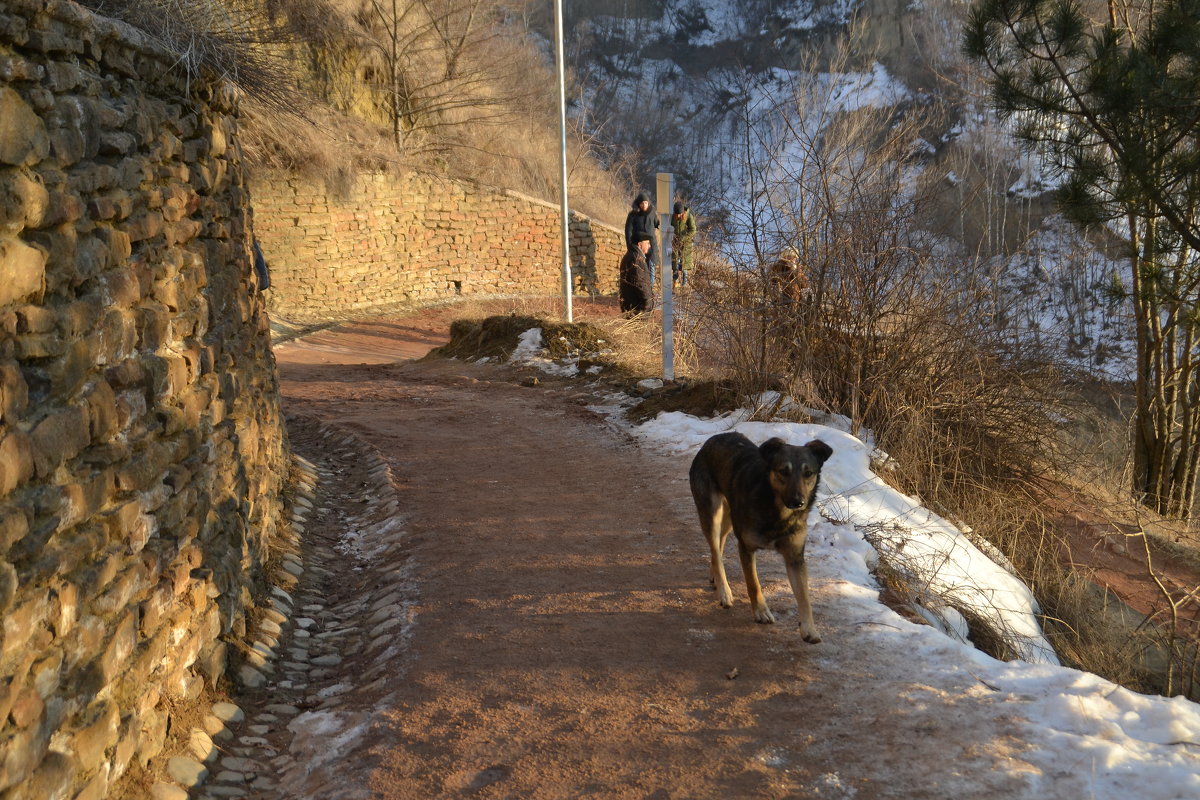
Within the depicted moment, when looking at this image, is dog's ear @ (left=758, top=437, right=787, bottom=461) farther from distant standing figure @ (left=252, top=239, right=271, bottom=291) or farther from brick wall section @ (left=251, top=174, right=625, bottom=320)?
brick wall section @ (left=251, top=174, right=625, bottom=320)

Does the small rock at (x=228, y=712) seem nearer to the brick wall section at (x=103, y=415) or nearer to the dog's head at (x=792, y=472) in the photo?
the brick wall section at (x=103, y=415)

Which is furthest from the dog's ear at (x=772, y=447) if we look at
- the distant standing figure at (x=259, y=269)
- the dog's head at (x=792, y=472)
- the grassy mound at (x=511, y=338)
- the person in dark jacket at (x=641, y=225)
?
the person in dark jacket at (x=641, y=225)

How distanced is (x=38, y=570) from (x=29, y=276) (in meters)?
0.86

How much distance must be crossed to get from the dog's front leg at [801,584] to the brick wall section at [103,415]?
2.69 meters

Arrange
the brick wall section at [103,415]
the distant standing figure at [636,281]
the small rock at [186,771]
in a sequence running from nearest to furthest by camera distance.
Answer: the brick wall section at [103,415] → the small rock at [186,771] → the distant standing figure at [636,281]

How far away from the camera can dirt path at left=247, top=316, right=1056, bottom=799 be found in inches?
143

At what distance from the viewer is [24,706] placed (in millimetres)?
2688

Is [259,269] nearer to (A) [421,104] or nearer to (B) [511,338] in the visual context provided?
(B) [511,338]

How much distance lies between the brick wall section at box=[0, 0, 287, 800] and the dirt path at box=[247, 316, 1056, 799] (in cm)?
78

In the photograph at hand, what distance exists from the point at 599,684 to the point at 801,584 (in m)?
1.11

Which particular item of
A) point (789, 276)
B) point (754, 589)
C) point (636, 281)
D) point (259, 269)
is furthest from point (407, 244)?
point (754, 589)

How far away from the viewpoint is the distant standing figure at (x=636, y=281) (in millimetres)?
15094

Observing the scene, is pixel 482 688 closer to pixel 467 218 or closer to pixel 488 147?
pixel 467 218

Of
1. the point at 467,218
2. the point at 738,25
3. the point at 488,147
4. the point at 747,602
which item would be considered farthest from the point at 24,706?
the point at 738,25
